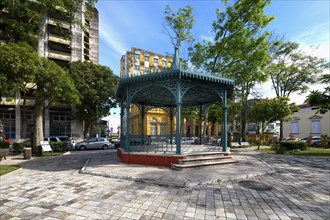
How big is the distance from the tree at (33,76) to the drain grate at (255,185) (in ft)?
42.6

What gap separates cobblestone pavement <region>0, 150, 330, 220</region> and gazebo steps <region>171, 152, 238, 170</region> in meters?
1.86

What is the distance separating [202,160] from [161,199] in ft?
14.2

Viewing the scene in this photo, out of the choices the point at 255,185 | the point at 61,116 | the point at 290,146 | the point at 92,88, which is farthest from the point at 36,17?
the point at 290,146

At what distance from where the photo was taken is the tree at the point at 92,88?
88.9 feet

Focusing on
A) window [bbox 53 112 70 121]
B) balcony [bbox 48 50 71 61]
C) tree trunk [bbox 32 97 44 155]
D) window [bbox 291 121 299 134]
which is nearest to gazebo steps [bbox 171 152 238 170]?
tree trunk [bbox 32 97 44 155]

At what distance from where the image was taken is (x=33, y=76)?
1187 centimetres

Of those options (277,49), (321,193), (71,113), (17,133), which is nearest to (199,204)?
(321,193)

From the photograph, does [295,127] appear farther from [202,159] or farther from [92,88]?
[92,88]

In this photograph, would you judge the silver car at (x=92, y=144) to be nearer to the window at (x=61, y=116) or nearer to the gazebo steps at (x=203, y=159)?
the window at (x=61, y=116)

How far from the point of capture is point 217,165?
8.84 m

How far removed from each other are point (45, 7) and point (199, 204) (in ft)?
56.3

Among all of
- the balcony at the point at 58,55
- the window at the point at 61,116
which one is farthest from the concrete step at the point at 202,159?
the balcony at the point at 58,55

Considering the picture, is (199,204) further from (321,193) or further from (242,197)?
(321,193)

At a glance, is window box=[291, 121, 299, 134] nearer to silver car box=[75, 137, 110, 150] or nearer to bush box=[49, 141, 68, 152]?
silver car box=[75, 137, 110, 150]
